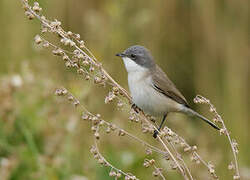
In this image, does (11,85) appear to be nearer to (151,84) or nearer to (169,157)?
(151,84)

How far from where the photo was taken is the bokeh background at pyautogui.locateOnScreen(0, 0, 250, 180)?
468cm

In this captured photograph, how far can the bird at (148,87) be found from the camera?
160 inches

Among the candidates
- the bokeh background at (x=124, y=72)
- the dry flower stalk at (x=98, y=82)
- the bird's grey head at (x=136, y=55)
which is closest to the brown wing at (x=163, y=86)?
the bird's grey head at (x=136, y=55)

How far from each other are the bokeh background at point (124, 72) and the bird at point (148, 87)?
0.59 meters

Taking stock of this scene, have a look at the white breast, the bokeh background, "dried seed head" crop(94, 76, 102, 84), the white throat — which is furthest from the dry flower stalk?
the bokeh background

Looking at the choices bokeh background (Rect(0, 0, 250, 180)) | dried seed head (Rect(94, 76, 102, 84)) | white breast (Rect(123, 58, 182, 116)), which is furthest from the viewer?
bokeh background (Rect(0, 0, 250, 180))

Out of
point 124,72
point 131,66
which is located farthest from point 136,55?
point 124,72

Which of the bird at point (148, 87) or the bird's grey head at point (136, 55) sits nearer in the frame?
the bird at point (148, 87)

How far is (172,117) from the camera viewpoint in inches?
216

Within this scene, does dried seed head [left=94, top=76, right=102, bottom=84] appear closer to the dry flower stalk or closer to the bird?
the dry flower stalk

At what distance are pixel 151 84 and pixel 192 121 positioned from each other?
9.90ft

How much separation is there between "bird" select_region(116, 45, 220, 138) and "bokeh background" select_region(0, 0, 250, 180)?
59 cm

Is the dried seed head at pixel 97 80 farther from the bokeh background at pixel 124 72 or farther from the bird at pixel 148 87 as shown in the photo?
the bokeh background at pixel 124 72

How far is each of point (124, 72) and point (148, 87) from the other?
278cm
